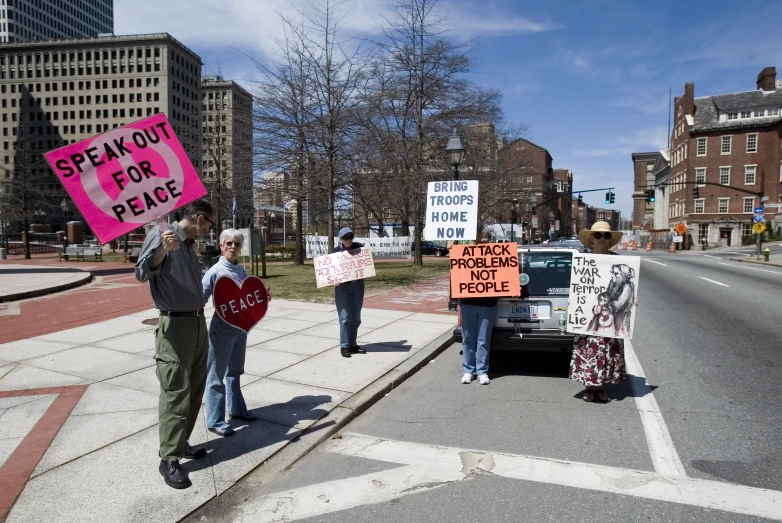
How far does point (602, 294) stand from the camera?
5.56m

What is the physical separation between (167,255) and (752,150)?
249ft

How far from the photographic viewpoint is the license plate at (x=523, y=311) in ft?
21.6

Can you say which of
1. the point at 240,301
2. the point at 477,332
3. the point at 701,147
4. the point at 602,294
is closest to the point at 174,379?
the point at 240,301

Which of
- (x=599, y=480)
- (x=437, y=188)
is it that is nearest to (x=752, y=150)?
(x=437, y=188)

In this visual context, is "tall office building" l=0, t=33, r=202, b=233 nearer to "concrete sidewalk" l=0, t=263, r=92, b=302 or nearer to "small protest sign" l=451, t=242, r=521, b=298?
"concrete sidewalk" l=0, t=263, r=92, b=302

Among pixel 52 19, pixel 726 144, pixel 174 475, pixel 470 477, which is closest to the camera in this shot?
pixel 174 475

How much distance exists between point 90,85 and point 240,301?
12902 cm

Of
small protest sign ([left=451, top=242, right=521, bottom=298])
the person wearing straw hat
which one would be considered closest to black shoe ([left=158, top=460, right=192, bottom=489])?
small protest sign ([left=451, top=242, right=521, bottom=298])

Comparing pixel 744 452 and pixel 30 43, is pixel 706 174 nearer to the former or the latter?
pixel 744 452

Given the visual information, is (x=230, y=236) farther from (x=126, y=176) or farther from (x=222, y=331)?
(x=126, y=176)

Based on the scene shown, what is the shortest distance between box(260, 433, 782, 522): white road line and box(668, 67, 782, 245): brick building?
6855 centimetres

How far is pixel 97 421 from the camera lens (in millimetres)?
4738

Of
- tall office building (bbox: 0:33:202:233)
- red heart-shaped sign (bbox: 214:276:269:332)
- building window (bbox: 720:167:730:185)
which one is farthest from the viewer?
tall office building (bbox: 0:33:202:233)

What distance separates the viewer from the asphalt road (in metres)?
3.45
